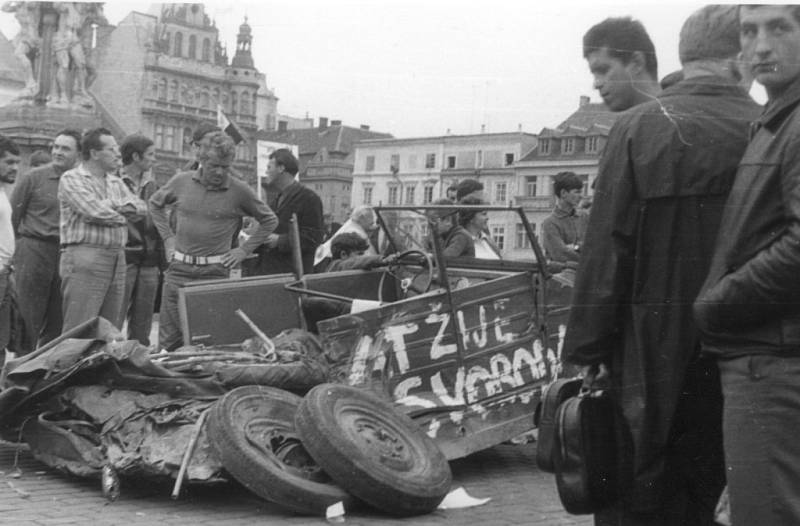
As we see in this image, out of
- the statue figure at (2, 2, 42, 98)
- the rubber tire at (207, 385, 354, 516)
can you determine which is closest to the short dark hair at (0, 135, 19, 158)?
the rubber tire at (207, 385, 354, 516)

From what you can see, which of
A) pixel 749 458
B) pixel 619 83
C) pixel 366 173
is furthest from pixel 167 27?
pixel 749 458

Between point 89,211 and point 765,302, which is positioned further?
point 89,211

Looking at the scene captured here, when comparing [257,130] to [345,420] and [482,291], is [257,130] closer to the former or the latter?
[482,291]

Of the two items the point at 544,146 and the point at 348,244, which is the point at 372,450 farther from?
the point at 348,244

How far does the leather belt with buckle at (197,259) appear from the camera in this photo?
320 inches

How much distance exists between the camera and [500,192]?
8.08 metres

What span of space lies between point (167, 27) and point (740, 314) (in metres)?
5.75

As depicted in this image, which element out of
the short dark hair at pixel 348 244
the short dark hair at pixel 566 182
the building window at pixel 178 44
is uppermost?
the building window at pixel 178 44

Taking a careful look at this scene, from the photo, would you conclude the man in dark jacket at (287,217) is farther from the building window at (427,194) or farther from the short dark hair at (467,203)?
the building window at (427,194)

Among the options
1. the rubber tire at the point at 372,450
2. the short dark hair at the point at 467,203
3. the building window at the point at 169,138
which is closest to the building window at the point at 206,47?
the short dark hair at the point at 467,203

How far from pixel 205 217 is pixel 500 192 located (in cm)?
210

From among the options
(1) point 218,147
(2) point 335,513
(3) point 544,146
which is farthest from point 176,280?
(2) point 335,513

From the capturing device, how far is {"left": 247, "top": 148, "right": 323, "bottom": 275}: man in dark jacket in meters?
9.55

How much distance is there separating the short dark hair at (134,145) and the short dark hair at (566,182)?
3.25 metres
